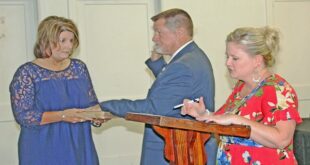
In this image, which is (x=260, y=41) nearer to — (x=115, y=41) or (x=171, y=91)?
(x=171, y=91)

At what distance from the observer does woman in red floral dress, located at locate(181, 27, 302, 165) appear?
169cm

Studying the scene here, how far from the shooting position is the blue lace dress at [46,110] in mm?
2346

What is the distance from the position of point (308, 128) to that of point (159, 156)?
1.39 meters

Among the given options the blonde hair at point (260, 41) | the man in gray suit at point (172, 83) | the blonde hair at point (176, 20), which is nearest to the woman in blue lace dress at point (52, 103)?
the man in gray suit at point (172, 83)

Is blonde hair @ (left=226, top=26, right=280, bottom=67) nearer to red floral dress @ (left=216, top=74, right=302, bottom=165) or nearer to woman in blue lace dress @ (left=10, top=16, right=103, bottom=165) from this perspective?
red floral dress @ (left=216, top=74, right=302, bottom=165)

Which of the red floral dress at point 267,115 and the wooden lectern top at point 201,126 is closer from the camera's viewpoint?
the wooden lectern top at point 201,126

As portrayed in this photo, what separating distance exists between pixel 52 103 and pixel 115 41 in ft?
4.95

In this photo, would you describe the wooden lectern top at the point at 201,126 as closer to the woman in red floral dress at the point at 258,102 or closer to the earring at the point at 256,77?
the woman in red floral dress at the point at 258,102

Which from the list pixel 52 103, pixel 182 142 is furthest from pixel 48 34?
pixel 182 142

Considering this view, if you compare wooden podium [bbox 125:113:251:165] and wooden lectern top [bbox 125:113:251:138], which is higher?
wooden lectern top [bbox 125:113:251:138]

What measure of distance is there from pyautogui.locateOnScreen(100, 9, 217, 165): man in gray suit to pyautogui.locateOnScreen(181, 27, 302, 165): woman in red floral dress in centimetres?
36

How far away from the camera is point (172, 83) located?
2.25 m

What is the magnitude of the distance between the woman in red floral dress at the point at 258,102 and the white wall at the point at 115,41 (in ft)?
6.63

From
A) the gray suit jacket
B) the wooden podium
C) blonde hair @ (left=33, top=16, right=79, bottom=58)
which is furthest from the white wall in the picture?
the wooden podium
